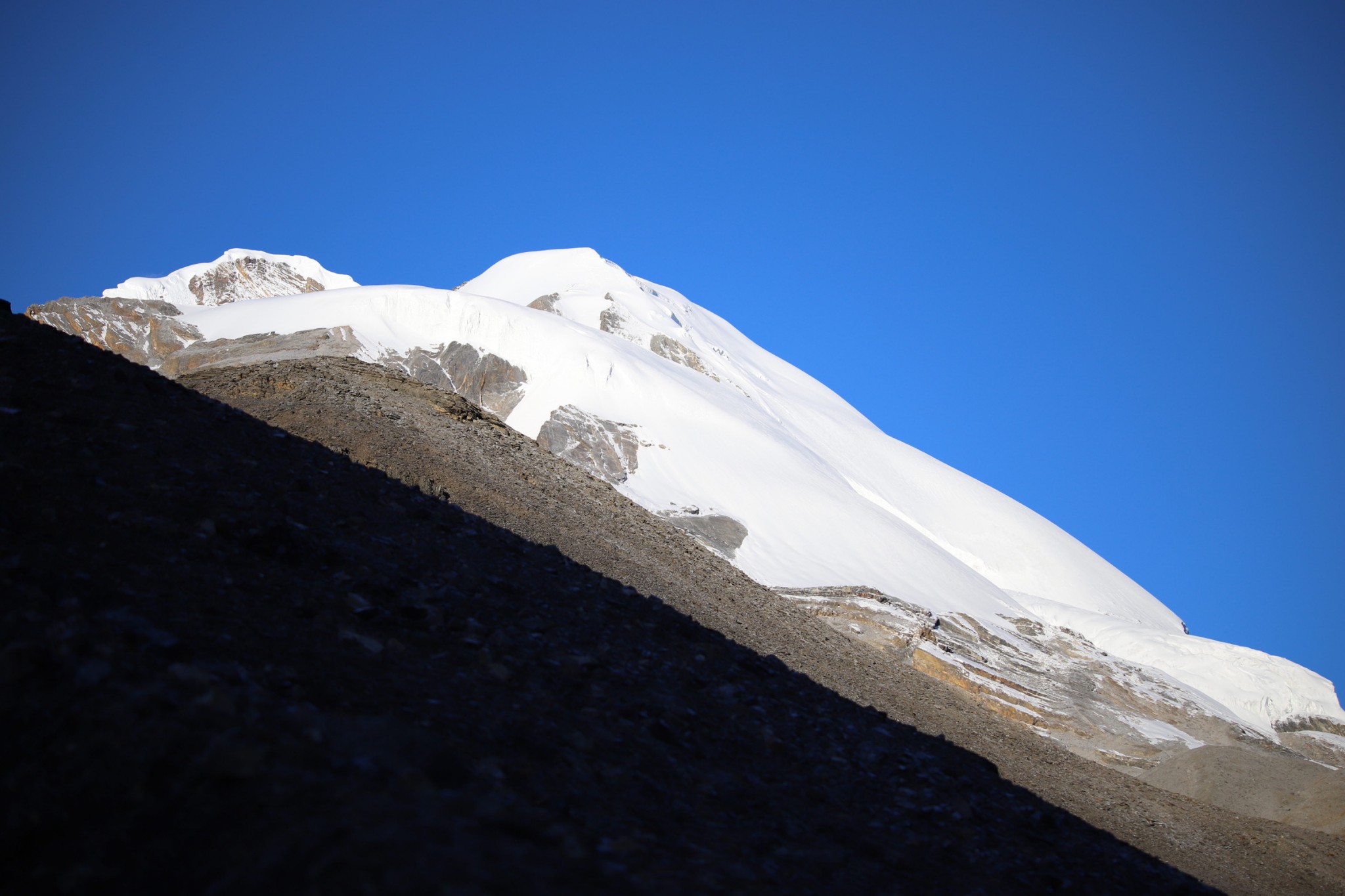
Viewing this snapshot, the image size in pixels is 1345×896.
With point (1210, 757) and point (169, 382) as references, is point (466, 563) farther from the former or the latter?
point (1210, 757)

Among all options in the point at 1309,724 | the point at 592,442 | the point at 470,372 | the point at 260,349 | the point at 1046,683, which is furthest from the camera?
the point at 470,372

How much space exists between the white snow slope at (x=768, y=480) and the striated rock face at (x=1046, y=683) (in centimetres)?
329

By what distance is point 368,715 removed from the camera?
175 inches

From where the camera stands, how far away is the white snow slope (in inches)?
1399

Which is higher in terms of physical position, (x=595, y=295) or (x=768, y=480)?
(x=595, y=295)

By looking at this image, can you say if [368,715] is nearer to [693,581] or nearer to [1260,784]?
[693,581]

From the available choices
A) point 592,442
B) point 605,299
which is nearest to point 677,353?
point 605,299

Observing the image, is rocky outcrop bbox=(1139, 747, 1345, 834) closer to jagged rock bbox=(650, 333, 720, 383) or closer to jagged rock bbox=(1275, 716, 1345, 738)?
jagged rock bbox=(1275, 716, 1345, 738)

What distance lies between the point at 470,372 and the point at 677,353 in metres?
18.5

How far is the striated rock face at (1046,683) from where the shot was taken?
77.5 feet

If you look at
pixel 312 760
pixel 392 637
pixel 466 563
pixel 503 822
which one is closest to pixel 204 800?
pixel 312 760

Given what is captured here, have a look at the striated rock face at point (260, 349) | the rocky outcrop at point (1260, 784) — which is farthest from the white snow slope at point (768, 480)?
the rocky outcrop at point (1260, 784)

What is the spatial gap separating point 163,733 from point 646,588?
7.66 meters

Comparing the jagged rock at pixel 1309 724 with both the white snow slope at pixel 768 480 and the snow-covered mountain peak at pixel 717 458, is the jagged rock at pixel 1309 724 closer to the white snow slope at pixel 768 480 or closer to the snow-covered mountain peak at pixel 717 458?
the snow-covered mountain peak at pixel 717 458
